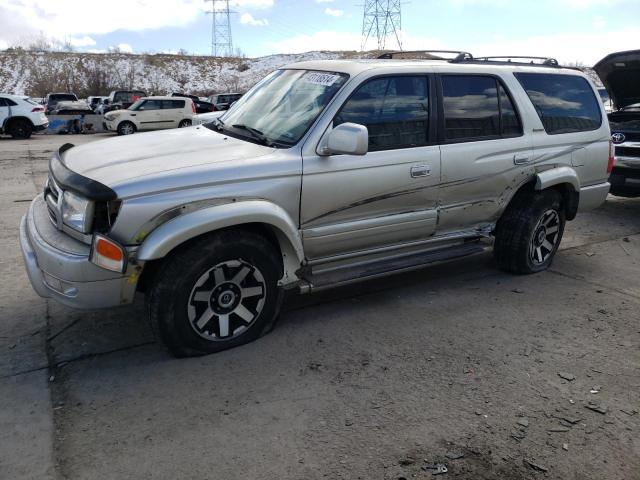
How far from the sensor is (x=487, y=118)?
176 inches

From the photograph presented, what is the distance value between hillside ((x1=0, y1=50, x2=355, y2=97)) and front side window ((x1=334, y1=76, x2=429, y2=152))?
51.5 m

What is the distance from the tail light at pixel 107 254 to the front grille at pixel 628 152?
7.19m

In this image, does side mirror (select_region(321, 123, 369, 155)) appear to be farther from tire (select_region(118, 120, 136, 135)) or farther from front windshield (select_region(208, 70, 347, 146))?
tire (select_region(118, 120, 136, 135))

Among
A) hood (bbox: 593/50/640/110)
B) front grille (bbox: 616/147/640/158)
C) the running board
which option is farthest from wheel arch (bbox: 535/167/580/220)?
hood (bbox: 593/50/640/110)

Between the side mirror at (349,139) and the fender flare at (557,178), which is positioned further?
the fender flare at (557,178)

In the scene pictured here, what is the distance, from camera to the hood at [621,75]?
284 inches

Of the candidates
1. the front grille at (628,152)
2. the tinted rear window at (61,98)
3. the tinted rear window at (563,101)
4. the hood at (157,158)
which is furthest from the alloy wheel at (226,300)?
the tinted rear window at (61,98)

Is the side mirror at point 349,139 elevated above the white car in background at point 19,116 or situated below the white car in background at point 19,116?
above

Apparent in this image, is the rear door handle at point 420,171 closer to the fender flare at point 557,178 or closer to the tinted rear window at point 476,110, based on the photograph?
the tinted rear window at point 476,110

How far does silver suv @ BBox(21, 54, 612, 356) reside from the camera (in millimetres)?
3111

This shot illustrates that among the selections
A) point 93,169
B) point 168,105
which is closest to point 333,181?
point 93,169

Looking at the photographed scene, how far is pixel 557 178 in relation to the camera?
4.80m

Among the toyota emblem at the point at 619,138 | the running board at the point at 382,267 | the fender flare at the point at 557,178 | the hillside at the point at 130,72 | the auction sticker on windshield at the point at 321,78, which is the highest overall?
the hillside at the point at 130,72

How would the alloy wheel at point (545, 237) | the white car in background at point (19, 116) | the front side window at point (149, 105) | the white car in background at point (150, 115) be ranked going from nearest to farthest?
the alloy wheel at point (545, 237)
the white car in background at point (19, 116)
the white car in background at point (150, 115)
the front side window at point (149, 105)
